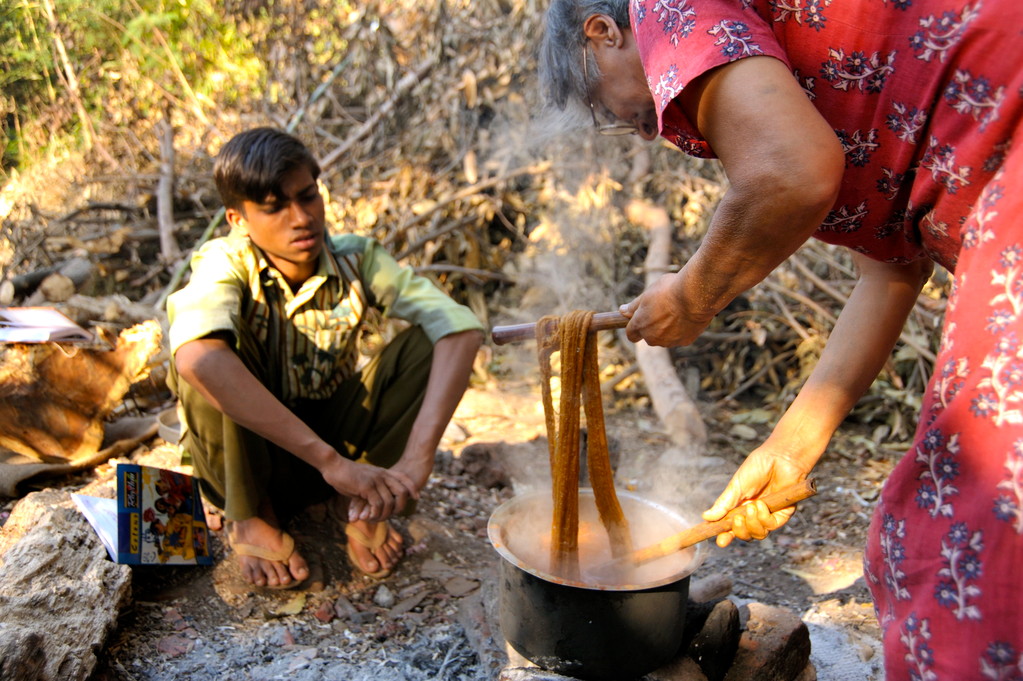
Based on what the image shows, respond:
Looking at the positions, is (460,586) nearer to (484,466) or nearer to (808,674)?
(484,466)

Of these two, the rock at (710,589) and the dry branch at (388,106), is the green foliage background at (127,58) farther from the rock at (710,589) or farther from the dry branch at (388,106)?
the rock at (710,589)

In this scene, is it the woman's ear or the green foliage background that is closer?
the woman's ear

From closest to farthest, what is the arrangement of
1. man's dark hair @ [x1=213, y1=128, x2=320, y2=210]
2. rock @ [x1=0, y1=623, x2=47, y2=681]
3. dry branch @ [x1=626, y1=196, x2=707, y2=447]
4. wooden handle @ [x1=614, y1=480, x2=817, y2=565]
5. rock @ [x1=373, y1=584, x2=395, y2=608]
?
wooden handle @ [x1=614, y1=480, x2=817, y2=565] → rock @ [x1=0, y1=623, x2=47, y2=681] → man's dark hair @ [x1=213, y1=128, x2=320, y2=210] → rock @ [x1=373, y1=584, x2=395, y2=608] → dry branch @ [x1=626, y1=196, x2=707, y2=447]

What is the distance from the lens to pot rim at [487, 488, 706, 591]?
192 cm

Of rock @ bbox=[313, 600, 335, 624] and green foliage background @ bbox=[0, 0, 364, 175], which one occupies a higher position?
green foliage background @ bbox=[0, 0, 364, 175]

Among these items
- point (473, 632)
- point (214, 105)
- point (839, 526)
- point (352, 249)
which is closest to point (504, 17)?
point (214, 105)

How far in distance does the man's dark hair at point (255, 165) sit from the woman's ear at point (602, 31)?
1365 millimetres

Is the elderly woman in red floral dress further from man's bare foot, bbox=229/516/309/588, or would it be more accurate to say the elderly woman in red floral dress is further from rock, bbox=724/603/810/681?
man's bare foot, bbox=229/516/309/588

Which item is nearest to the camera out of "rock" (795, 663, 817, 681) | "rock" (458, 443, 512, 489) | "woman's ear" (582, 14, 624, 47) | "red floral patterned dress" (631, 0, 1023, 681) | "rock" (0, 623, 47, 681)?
"red floral patterned dress" (631, 0, 1023, 681)

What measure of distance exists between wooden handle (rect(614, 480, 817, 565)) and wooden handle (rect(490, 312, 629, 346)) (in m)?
0.53

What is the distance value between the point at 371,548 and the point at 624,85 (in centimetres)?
191

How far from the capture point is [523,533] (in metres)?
2.39

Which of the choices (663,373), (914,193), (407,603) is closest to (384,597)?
(407,603)

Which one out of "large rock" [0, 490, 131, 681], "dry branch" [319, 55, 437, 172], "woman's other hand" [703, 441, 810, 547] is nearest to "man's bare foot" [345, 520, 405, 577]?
"large rock" [0, 490, 131, 681]
